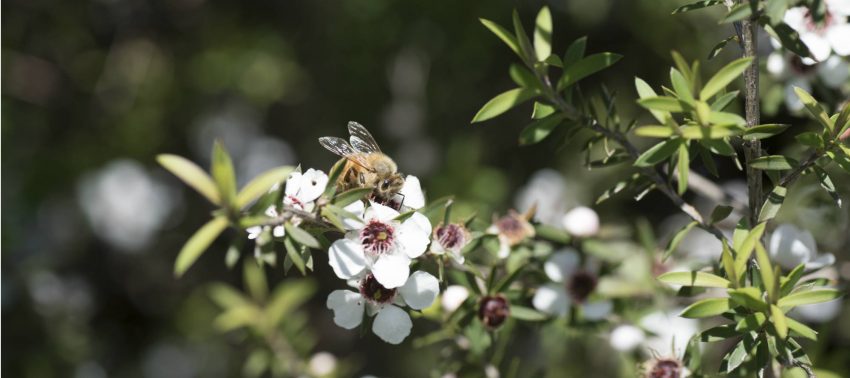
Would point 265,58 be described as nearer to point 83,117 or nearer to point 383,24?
point 383,24

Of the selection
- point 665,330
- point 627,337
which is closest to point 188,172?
point 627,337

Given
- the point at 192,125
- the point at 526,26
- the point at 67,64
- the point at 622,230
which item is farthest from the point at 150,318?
the point at 622,230

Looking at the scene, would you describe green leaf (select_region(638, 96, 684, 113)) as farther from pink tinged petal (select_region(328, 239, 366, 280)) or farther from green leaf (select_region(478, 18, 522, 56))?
pink tinged petal (select_region(328, 239, 366, 280))

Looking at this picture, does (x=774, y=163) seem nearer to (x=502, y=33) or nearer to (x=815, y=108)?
(x=815, y=108)

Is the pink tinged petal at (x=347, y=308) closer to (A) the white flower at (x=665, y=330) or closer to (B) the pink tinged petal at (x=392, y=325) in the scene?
(B) the pink tinged petal at (x=392, y=325)

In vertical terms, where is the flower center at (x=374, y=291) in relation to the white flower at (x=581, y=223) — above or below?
above

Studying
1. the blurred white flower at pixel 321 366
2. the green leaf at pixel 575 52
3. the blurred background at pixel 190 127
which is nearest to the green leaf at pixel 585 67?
the green leaf at pixel 575 52
